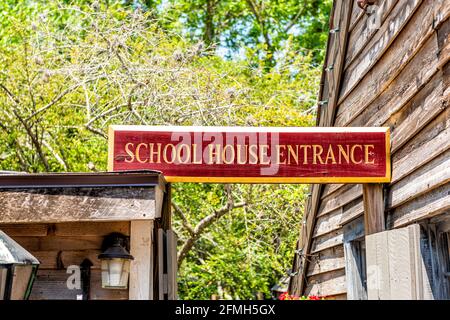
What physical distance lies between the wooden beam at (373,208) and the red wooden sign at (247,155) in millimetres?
209

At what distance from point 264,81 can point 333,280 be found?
6.68 metres

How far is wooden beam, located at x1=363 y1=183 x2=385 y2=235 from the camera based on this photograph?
5.43m

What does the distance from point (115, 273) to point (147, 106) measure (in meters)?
5.12

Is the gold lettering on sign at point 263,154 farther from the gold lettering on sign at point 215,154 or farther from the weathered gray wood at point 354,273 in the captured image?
the weathered gray wood at point 354,273

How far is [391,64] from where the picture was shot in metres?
5.30

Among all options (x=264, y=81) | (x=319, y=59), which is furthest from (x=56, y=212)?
(x=319, y=59)

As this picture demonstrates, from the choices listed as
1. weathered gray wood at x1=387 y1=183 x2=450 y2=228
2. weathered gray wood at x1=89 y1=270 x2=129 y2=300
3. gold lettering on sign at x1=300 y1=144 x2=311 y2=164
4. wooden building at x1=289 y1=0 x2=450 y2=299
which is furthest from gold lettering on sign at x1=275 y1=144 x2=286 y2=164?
weathered gray wood at x1=89 y1=270 x2=129 y2=300

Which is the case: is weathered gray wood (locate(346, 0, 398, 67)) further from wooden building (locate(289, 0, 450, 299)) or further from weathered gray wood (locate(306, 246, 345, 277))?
weathered gray wood (locate(306, 246, 345, 277))

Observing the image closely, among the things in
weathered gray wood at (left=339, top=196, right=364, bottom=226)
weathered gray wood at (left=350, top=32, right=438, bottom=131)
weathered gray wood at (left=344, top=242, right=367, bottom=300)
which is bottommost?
weathered gray wood at (left=344, top=242, right=367, bottom=300)

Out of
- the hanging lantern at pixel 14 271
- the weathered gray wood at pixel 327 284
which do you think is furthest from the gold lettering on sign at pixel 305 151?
the hanging lantern at pixel 14 271

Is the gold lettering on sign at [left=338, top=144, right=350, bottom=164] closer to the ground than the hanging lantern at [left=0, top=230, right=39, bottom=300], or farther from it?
farther from it

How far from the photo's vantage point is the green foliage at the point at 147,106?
10047 millimetres

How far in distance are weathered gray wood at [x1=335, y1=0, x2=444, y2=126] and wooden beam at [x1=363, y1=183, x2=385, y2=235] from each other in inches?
28.7

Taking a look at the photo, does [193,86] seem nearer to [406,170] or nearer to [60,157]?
[60,157]
